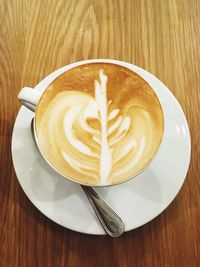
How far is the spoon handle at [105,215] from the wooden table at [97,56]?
0.05 meters

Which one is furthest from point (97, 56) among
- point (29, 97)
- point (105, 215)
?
point (105, 215)

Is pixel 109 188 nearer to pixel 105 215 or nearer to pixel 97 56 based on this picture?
pixel 105 215

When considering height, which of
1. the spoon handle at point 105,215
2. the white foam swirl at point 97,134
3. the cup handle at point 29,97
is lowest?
the spoon handle at point 105,215

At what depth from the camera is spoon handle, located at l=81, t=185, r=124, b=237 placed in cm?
57

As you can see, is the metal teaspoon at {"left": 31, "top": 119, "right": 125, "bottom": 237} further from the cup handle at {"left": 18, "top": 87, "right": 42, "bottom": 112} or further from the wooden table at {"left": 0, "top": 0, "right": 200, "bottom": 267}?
the cup handle at {"left": 18, "top": 87, "right": 42, "bottom": 112}

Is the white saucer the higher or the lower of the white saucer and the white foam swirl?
the lower

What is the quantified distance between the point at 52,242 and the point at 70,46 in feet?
1.41

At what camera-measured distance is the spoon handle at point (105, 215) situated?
1.87 ft

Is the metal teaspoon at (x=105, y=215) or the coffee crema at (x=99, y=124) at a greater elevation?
the coffee crema at (x=99, y=124)

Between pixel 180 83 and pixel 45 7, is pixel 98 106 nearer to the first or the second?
pixel 180 83

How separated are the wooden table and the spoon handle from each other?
5 cm

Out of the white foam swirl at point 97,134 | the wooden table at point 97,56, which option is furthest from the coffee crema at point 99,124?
the wooden table at point 97,56

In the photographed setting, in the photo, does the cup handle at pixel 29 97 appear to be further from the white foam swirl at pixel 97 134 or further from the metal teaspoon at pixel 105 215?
the metal teaspoon at pixel 105 215

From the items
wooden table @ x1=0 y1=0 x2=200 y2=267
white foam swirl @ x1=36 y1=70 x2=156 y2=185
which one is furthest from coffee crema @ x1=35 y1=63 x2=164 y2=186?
wooden table @ x1=0 y1=0 x2=200 y2=267
